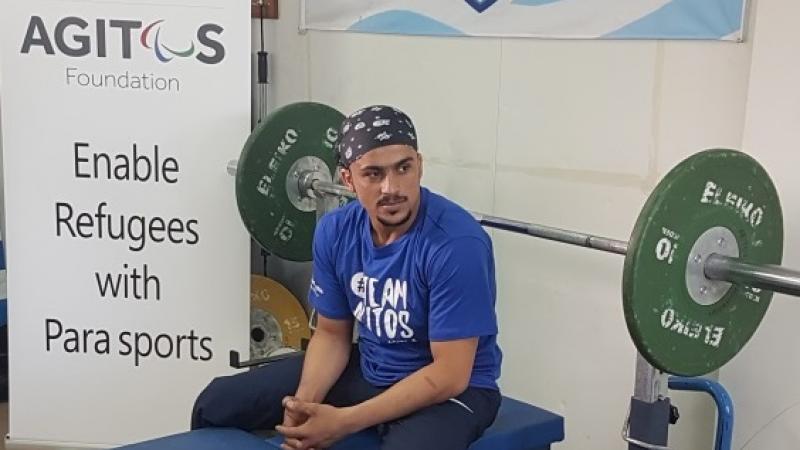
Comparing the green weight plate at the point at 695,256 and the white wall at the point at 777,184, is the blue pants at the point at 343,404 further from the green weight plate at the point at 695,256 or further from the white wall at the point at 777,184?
the white wall at the point at 777,184

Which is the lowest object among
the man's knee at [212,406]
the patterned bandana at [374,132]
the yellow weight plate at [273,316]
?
the yellow weight plate at [273,316]

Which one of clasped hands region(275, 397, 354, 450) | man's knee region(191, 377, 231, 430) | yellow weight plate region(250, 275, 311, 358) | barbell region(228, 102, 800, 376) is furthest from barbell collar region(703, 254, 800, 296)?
yellow weight plate region(250, 275, 311, 358)

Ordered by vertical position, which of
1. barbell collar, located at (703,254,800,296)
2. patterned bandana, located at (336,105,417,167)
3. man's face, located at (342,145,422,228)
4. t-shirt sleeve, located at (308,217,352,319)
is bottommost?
t-shirt sleeve, located at (308,217,352,319)

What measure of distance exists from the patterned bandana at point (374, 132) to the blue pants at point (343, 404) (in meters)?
0.54

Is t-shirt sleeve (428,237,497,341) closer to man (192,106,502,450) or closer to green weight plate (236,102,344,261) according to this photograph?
man (192,106,502,450)

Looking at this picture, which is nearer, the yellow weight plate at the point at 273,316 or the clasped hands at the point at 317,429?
the clasped hands at the point at 317,429

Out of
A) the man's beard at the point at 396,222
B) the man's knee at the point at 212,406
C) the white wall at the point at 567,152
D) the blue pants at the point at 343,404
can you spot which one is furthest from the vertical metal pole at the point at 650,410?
the man's knee at the point at 212,406

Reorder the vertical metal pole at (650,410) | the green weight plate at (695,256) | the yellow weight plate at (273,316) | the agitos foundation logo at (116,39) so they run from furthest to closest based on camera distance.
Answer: the yellow weight plate at (273,316) → the agitos foundation logo at (116,39) → the vertical metal pole at (650,410) → the green weight plate at (695,256)

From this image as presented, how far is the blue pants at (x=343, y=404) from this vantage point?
6.04 feet

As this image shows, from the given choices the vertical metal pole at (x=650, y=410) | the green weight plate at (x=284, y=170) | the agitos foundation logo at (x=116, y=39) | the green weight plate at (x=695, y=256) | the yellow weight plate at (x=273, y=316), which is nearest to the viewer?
the green weight plate at (x=695, y=256)

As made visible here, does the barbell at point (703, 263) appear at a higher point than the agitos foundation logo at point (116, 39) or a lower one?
lower

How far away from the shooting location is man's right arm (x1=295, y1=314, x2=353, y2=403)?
2080mm

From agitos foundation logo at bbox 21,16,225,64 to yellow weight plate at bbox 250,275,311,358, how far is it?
89 cm

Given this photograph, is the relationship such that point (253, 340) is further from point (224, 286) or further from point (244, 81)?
point (244, 81)
